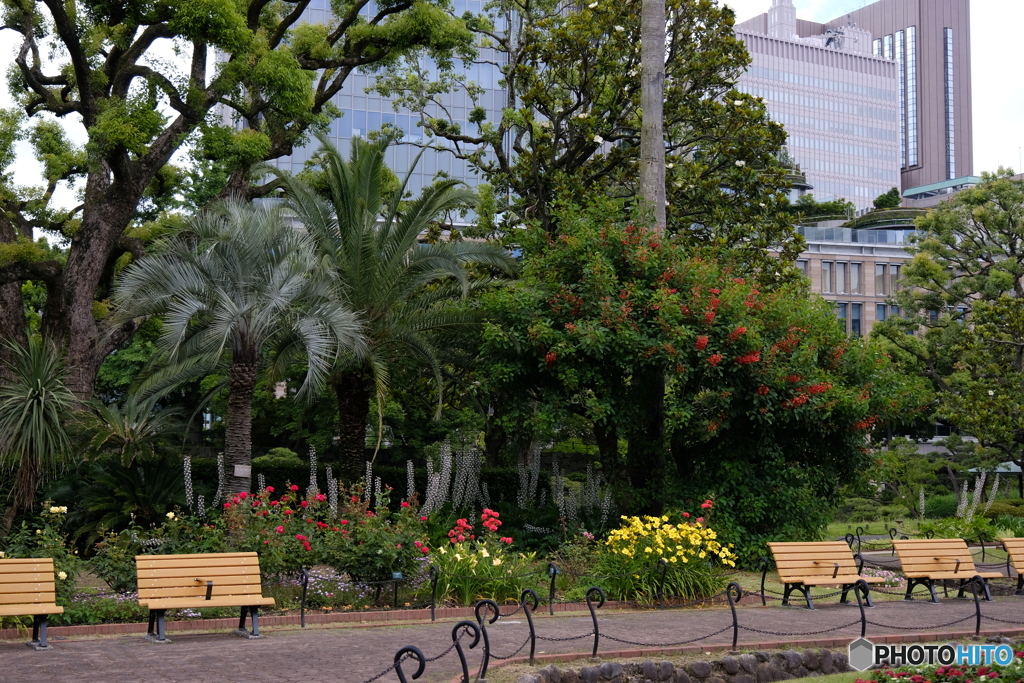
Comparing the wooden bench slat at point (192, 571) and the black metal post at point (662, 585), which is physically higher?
the wooden bench slat at point (192, 571)

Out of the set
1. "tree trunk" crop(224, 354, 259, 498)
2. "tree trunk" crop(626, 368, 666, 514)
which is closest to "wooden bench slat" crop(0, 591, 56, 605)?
"tree trunk" crop(224, 354, 259, 498)

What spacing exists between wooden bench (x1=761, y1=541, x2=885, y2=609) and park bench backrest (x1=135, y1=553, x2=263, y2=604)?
6.49m

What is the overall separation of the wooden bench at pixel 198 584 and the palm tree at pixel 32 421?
7018mm

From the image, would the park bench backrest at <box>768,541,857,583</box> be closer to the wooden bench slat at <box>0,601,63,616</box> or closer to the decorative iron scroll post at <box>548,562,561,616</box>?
the decorative iron scroll post at <box>548,562,561,616</box>

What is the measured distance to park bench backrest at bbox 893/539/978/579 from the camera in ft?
46.0

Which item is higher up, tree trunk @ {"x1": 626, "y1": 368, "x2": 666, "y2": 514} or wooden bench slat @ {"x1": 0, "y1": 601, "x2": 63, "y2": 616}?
tree trunk @ {"x1": 626, "y1": 368, "x2": 666, "y2": 514}

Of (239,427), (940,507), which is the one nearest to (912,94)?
(940,507)

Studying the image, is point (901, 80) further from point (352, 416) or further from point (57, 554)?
point (57, 554)

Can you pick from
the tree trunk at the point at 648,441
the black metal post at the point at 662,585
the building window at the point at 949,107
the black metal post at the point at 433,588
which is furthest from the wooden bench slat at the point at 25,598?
the building window at the point at 949,107

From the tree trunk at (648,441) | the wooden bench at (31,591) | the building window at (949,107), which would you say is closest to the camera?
the wooden bench at (31,591)

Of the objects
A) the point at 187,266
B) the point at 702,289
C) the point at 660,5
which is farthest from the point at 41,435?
the point at 660,5

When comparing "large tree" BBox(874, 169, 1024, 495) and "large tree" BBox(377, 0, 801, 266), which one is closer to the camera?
"large tree" BBox(377, 0, 801, 266)

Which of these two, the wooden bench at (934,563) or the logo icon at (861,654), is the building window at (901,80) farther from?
the logo icon at (861,654)

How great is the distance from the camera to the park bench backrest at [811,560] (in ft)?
43.1
